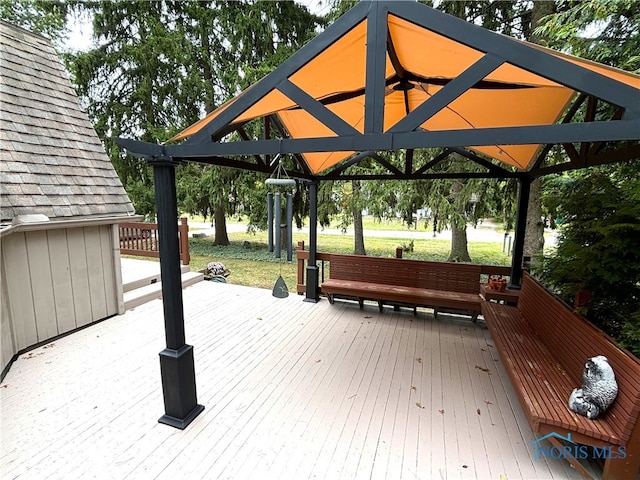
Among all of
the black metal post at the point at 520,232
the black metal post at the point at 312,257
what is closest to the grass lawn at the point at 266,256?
the black metal post at the point at 312,257

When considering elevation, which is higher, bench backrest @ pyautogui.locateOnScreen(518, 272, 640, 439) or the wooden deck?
bench backrest @ pyautogui.locateOnScreen(518, 272, 640, 439)

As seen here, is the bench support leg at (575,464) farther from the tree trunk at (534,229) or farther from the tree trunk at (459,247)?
the tree trunk at (459,247)

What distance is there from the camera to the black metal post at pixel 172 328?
2531 millimetres

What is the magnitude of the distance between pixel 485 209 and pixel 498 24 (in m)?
4.00

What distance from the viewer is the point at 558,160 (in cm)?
625

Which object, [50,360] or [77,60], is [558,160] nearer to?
[50,360]

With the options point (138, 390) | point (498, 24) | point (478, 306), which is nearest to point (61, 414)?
point (138, 390)

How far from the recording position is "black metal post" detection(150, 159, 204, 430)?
253cm

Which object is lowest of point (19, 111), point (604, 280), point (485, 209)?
point (604, 280)

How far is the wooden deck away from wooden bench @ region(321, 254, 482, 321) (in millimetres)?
462

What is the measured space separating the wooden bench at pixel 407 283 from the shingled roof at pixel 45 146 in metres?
3.78

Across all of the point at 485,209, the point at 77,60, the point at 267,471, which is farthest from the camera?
the point at 77,60

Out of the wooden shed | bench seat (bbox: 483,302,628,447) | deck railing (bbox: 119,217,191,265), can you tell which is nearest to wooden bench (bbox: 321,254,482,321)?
bench seat (bbox: 483,302,628,447)

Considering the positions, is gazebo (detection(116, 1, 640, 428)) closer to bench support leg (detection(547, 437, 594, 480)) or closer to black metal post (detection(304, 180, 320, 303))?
black metal post (detection(304, 180, 320, 303))
